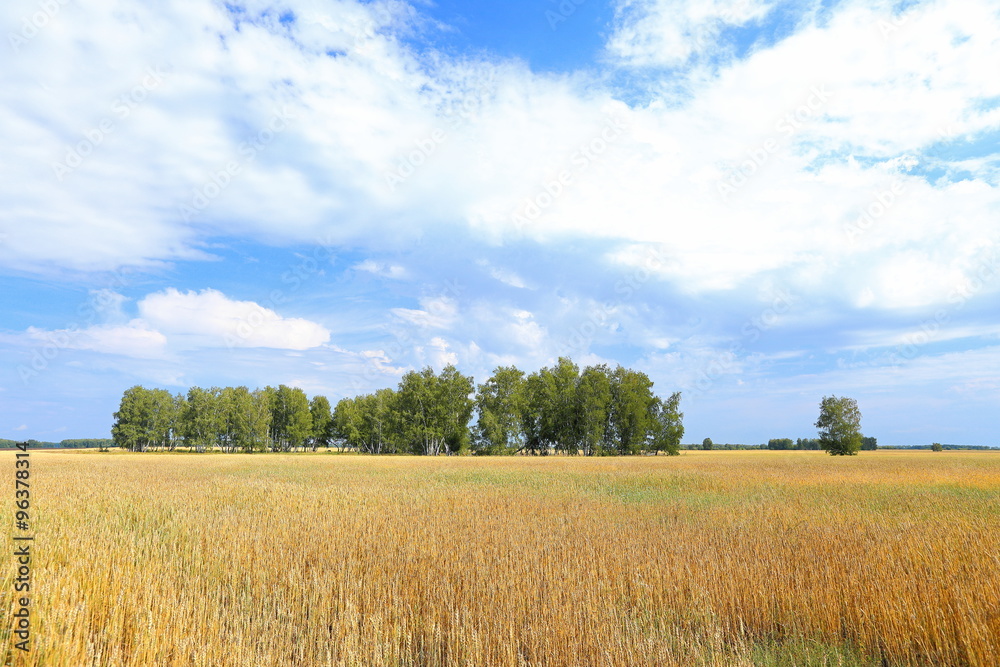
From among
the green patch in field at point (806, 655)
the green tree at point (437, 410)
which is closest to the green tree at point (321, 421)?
the green tree at point (437, 410)

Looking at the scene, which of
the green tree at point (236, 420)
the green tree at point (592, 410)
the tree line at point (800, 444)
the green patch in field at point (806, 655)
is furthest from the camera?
the tree line at point (800, 444)

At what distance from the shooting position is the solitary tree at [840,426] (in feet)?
283

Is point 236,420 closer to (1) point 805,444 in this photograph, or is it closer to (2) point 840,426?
(2) point 840,426

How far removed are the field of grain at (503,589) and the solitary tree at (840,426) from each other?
87108 mm

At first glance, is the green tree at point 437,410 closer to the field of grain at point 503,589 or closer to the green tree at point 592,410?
the green tree at point 592,410

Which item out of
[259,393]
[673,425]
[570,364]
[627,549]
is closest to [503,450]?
[570,364]

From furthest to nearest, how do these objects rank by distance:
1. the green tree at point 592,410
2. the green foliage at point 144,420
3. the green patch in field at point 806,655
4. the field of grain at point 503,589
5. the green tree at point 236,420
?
the green foliage at point 144,420 < the green tree at point 236,420 < the green tree at point 592,410 < the green patch in field at point 806,655 < the field of grain at point 503,589

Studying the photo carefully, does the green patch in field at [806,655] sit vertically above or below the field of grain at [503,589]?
below

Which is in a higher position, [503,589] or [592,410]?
[592,410]

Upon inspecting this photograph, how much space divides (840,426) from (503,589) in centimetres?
10094

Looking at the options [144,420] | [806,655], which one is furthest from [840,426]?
[144,420]

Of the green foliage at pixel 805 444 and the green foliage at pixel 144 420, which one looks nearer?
the green foliage at pixel 144 420

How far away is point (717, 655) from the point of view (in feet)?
18.4

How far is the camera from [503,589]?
7.41m
